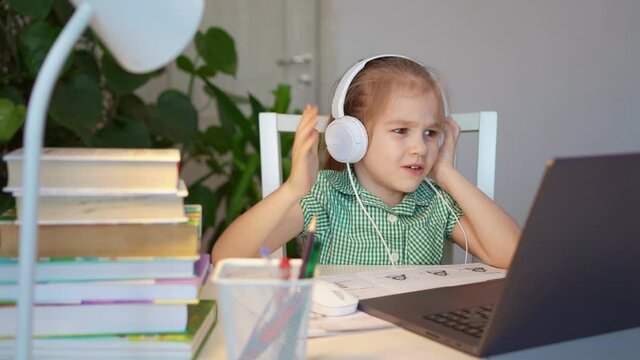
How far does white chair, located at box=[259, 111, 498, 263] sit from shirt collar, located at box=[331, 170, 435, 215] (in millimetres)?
113

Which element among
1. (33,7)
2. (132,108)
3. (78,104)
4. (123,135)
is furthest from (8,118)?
(132,108)

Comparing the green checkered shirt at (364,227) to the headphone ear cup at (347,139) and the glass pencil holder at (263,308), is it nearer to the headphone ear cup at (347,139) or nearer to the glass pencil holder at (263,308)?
the headphone ear cup at (347,139)

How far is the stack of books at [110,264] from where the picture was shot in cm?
A: 67

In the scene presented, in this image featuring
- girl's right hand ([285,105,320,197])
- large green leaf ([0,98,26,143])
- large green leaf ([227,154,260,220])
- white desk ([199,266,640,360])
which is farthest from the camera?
large green leaf ([227,154,260,220])

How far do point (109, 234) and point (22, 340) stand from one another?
0.18 meters

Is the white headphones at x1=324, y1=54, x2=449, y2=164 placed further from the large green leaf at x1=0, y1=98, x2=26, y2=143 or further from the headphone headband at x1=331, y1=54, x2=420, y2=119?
the large green leaf at x1=0, y1=98, x2=26, y2=143

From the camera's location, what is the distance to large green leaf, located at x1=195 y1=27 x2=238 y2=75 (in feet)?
8.64

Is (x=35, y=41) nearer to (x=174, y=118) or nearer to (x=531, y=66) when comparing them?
(x=174, y=118)

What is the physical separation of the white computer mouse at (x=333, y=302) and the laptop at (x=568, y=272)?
0.16 feet

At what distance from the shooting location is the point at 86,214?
67 centimetres

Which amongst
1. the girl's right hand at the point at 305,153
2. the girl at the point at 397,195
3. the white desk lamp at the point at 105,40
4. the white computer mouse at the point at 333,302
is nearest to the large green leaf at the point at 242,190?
the girl at the point at 397,195

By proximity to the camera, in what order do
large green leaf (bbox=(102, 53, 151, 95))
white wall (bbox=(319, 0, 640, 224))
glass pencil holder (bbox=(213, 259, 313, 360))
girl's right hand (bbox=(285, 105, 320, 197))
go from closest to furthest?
1. glass pencil holder (bbox=(213, 259, 313, 360))
2. girl's right hand (bbox=(285, 105, 320, 197))
3. large green leaf (bbox=(102, 53, 151, 95))
4. white wall (bbox=(319, 0, 640, 224))

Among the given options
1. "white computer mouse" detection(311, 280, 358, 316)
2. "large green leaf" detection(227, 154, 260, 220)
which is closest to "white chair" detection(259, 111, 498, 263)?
"white computer mouse" detection(311, 280, 358, 316)

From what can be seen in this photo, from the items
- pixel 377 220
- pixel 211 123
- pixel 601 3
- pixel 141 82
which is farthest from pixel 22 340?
pixel 211 123
